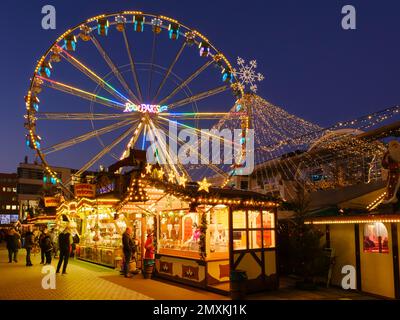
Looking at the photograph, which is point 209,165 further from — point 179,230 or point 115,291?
point 115,291

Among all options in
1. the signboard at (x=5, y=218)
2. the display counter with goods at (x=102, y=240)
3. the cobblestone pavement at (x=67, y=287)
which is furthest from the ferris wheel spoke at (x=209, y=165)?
the signboard at (x=5, y=218)

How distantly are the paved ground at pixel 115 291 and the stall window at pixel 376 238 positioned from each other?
1324mm

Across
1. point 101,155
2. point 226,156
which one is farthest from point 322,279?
point 101,155

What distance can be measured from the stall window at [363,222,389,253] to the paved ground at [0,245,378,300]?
1.32m

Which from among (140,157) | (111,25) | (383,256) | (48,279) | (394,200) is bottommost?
(48,279)

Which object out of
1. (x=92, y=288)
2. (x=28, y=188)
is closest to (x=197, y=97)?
(x=92, y=288)

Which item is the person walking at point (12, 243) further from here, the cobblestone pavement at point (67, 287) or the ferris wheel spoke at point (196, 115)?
the ferris wheel spoke at point (196, 115)

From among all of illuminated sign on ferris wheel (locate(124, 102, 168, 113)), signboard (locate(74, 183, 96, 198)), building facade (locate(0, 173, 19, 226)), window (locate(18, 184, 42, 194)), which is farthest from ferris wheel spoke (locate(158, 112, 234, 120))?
building facade (locate(0, 173, 19, 226))

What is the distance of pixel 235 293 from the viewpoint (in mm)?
10336

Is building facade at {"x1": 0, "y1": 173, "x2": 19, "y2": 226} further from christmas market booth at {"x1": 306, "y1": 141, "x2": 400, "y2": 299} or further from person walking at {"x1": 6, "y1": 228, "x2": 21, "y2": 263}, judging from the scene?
christmas market booth at {"x1": 306, "y1": 141, "x2": 400, "y2": 299}

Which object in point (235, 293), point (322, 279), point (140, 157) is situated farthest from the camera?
point (140, 157)

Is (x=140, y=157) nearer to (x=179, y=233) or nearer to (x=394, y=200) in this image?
(x=179, y=233)
